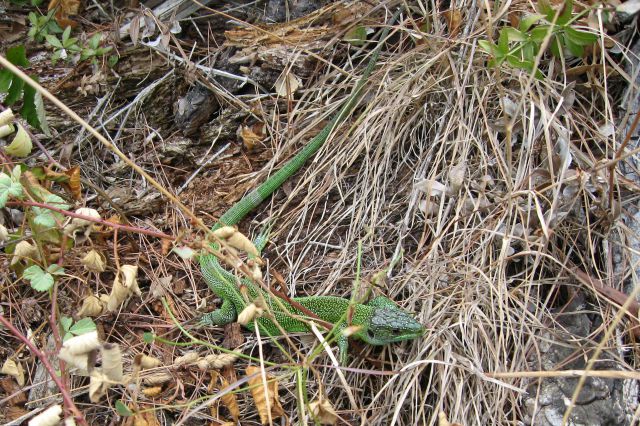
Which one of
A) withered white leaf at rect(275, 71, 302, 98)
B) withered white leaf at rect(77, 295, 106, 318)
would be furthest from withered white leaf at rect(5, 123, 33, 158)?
withered white leaf at rect(275, 71, 302, 98)

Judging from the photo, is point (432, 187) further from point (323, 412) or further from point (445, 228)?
point (323, 412)

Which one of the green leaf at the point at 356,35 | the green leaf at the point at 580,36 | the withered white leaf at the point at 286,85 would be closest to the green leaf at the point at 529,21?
the green leaf at the point at 580,36

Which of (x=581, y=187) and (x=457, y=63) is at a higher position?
(x=457, y=63)

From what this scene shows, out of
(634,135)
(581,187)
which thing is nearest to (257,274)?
(581,187)

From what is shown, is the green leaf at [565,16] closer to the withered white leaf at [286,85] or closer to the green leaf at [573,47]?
the green leaf at [573,47]

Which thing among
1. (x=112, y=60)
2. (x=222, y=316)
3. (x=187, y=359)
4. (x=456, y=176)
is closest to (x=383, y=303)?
(x=456, y=176)

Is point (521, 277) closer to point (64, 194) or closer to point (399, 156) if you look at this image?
point (399, 156)

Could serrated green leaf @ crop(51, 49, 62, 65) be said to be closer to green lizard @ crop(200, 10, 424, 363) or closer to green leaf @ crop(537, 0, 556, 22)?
green lizard @ crop(200, 10, 424, 363)
